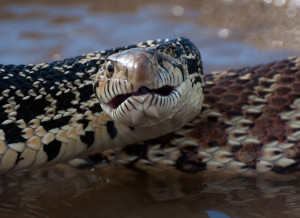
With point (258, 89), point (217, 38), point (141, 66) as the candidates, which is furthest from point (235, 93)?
point (217, 38)

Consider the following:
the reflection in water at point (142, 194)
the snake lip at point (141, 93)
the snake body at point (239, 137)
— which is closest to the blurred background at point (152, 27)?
the snake body at point (239, 137)

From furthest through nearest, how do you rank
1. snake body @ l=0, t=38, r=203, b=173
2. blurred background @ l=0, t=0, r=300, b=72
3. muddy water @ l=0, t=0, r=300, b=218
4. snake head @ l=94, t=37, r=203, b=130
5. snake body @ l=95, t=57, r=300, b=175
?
blurred background @ l=0, t=0, r=300, b=72 < snake body @ l=95, t=57, r=300, b=175 < muddy water @ l=0, t=0, r=300, b=218 < snake body @ l=0, t=38, r=203, b=173 < snake head @ l=94, t=37, r=203, b=130

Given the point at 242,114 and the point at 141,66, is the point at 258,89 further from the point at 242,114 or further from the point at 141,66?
the point at 141,66

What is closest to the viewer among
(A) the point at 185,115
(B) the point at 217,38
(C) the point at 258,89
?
(A) the point at 185,115

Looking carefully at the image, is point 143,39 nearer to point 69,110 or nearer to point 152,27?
point 152,27

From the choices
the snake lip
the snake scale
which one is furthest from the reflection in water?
the snake lip

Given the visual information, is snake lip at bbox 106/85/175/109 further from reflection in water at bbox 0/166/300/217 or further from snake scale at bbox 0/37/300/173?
reflection in water at bbox 0/166/300/217

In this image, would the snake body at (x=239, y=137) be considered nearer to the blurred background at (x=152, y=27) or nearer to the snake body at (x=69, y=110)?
the snake body at (x=69, y=110)
